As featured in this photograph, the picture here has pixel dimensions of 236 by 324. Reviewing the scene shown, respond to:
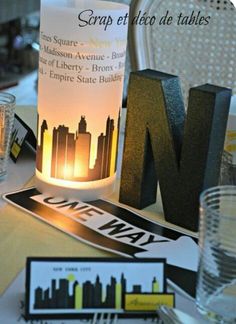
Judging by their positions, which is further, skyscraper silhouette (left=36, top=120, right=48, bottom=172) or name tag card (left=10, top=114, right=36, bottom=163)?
name tag card (left=10, top=114, right=36, bottom=163)

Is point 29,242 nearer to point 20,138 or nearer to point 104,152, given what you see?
point 104,152

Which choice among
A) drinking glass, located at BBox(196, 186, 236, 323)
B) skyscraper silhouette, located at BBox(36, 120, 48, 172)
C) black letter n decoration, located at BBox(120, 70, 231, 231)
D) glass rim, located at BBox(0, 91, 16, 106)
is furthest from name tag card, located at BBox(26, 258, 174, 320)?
glass rim, located at BBox(0, 91, 16, 106)

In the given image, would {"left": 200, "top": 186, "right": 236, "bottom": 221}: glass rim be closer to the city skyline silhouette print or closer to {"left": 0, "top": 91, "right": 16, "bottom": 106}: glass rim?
the city skyline silhouette print

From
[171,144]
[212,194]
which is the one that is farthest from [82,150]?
[212,194]

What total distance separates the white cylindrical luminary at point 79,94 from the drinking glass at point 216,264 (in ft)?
0.98

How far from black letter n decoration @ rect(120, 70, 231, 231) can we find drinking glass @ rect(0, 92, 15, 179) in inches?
8.7

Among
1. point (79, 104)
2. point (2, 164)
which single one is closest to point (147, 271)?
point (79, 104)

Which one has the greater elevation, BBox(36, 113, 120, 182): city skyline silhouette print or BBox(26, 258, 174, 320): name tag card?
BBox(36, 113, 120, 182): city skyline silhouette print

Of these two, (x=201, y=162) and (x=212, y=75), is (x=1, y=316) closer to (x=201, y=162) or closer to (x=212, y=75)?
(x=201, y=162)

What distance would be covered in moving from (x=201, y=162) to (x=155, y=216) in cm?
13

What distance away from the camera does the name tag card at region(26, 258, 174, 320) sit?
701mm

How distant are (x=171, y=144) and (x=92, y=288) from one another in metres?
0.31

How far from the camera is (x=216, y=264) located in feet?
2.36

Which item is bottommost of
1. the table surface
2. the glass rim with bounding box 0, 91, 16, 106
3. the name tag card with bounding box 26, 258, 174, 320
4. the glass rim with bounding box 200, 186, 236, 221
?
the table surface
